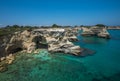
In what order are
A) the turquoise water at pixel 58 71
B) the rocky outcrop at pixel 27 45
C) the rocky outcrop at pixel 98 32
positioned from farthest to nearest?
the rocky outcrop at pixel 98 32 < the rocky outcrop at pixel 27 45 < the turquoise water at pixel 58 71

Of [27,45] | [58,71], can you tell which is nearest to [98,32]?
[27,45]

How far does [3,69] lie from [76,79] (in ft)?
39.8

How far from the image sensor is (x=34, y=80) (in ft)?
53.7

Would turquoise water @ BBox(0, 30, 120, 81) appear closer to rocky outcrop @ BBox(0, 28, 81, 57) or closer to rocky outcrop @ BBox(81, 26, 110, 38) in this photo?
rocky outcrop @ BBox(0, 28, 81, 57)

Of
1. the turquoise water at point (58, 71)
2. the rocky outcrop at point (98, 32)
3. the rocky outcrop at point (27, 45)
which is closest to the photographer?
the turquoise water at point (58, 71)

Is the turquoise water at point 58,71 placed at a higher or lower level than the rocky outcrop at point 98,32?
lower

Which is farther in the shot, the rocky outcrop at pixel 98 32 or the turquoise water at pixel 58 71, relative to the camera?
the rocky outcrop at pixel 98 32

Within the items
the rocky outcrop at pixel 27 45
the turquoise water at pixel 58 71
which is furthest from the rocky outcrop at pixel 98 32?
the turquoise water at pixel 58 71

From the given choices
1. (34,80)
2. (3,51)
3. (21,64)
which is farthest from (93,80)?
→ (3,51)

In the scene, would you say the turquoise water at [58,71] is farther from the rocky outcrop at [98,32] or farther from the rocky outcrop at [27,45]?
the rocky outcrop at [98,32]

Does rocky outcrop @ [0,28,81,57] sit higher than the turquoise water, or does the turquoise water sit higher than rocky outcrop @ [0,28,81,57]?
rocky outcrop @ [0,28,81,57]

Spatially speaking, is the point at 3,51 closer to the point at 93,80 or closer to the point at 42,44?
the point at 42,44

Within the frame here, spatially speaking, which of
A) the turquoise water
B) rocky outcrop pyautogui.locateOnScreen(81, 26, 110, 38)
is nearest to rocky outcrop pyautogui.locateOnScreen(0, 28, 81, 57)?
the turquoise water

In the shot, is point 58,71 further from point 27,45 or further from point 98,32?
point 98,32
